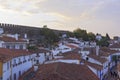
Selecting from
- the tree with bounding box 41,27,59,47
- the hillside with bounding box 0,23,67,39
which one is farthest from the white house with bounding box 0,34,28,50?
the tree with bounding box 41,27,59,47

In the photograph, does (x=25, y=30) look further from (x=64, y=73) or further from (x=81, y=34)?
(x=64, y=73)

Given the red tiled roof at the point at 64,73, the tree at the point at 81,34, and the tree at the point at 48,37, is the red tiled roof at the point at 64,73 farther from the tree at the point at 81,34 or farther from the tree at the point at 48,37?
the tree at the point at 81,34

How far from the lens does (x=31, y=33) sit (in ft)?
376

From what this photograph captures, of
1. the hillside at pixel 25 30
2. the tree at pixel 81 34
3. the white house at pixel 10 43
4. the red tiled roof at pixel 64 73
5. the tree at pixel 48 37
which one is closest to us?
the red tiled roof at pixel 64 73

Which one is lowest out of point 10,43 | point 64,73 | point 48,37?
point 64,73

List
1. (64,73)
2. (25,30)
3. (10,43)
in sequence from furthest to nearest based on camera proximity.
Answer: (25,30)
(10,43)
(64,73)

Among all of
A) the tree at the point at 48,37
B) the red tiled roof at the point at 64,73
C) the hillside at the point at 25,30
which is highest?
the hillside at the point at 25,30

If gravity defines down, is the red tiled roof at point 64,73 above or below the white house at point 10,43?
below

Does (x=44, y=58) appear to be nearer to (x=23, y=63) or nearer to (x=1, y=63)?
(x=23, y=63)

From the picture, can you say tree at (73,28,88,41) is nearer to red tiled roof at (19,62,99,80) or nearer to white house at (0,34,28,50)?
white house at (0,34,28,50)

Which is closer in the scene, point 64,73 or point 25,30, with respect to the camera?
point 64,73

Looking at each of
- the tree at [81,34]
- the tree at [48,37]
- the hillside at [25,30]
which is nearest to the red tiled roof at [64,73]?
the tree at [48,37]

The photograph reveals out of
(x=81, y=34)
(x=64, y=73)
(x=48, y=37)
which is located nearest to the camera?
(x=64, y=73)

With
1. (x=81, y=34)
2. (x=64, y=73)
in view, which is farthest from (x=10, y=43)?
(x=81, y=34)
